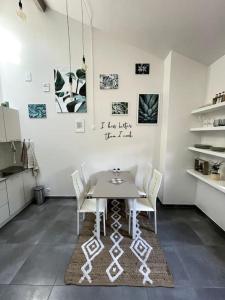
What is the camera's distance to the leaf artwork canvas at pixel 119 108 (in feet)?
10.6

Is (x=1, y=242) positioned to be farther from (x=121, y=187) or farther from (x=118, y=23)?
(x=118, y=23)

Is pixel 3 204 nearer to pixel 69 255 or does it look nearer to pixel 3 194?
pixel 3 194

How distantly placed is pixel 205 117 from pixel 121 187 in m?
1.98

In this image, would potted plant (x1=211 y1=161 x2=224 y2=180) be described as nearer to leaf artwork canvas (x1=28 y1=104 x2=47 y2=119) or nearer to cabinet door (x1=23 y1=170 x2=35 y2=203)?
leaf artwork canvas (x1=28 y1=104 x2=47 y2=119)

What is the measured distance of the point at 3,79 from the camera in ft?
10.5

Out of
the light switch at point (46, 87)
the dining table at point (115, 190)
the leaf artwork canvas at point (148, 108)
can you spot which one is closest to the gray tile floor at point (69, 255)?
the dining table at point (115, 190)

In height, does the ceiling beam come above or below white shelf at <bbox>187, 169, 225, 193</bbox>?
above

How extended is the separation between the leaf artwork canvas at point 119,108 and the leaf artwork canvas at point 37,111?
1.44 meters

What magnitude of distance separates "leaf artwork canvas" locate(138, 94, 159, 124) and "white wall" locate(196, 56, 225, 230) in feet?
2.91

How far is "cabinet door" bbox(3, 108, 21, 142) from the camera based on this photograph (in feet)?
9.43

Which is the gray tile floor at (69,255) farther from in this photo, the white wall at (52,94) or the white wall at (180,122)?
the white wall at (52,94)

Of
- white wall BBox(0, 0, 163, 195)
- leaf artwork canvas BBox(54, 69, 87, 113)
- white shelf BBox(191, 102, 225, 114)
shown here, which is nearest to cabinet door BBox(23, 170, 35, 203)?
white wall BBox(0, 0, 163, 195)

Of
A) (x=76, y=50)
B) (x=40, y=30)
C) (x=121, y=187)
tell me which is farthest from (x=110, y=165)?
(x=40, y=30)

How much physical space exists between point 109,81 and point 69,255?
9.84ft
